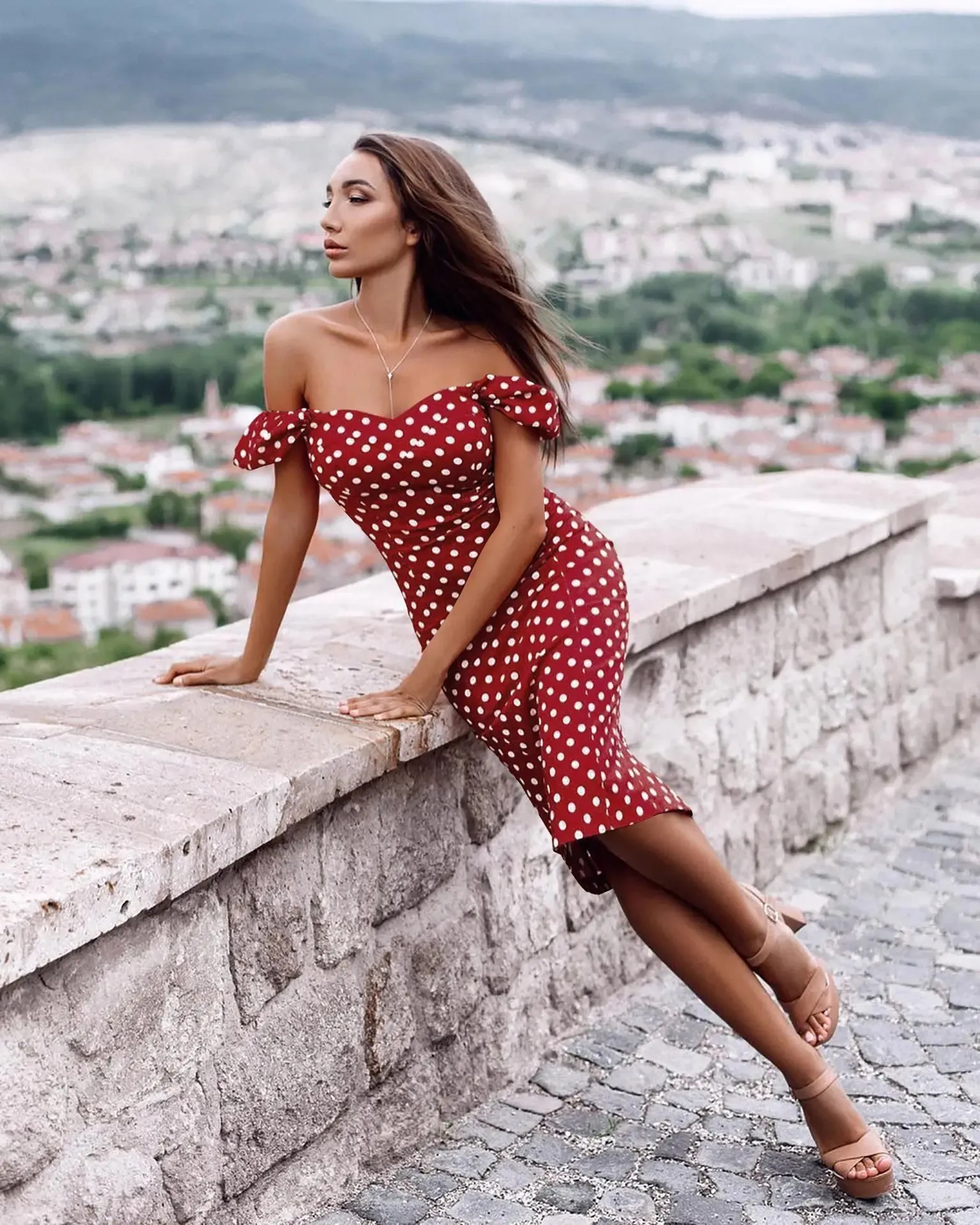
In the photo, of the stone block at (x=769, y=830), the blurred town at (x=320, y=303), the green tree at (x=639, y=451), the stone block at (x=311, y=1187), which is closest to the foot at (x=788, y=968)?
the stone block at (x=311, y=1187)

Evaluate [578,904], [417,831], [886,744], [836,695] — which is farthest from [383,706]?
[886,744]

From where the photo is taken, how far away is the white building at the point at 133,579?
1992 cm

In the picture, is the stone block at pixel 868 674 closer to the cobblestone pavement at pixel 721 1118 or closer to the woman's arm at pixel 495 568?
the cobblestone pavement at pixel 721 1118

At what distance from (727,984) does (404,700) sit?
65 cm

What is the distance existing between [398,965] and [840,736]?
196 centimetres

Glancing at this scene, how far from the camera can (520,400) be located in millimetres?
2295

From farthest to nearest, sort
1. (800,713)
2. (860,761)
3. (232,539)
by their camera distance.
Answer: (232,539), (860,761), (800,713)

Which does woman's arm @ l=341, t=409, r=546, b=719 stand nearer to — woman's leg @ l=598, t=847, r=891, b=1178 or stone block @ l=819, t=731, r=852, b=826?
woman's leg @ l=598, t=847, r=891, b=1178

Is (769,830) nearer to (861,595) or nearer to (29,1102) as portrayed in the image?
(861,595)

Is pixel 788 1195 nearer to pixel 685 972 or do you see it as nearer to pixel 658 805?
pixel 685 972

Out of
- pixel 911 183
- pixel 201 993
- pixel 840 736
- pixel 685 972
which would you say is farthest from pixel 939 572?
pixel 911 183

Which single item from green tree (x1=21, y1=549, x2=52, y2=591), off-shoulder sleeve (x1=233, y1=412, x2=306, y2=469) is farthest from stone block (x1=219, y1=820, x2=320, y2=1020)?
green tree (x1=21, y1=549, x2=52, y2=591)

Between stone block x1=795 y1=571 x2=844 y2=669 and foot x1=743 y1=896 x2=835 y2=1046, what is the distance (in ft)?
4.41

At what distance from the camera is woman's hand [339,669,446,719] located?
2.24 m
